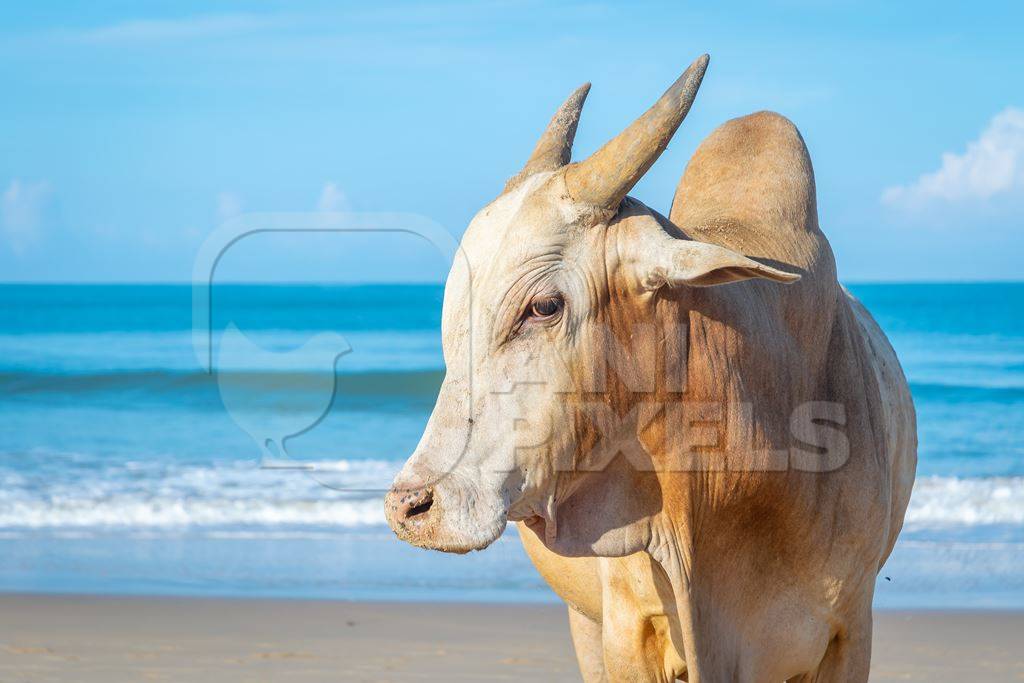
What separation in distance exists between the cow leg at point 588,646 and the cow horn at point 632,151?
2.08 m

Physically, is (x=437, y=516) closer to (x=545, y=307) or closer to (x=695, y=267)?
(x=545, y=307)

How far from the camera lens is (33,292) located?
59.6 metres

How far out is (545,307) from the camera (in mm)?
2725

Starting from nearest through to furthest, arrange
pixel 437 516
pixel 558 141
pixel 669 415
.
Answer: pixel 437 516 < pixel 669 415 < pixel 558 141

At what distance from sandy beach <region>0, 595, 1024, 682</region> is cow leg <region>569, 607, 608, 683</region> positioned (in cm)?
210

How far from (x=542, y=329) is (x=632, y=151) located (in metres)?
0.40

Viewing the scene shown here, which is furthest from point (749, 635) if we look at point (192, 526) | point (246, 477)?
point (246, 477)

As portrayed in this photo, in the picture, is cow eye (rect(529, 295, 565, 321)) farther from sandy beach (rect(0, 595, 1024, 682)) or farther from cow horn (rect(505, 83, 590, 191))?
sandy beach (rect(0, 595, 1024, 682))

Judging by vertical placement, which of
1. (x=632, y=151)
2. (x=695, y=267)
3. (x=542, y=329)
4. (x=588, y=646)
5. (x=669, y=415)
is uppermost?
(x=632, y=151)

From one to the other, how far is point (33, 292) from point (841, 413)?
198ft

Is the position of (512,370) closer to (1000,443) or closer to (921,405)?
(1000,443)

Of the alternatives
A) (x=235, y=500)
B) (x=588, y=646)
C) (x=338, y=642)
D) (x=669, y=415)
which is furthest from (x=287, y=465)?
(x=669, y=415)

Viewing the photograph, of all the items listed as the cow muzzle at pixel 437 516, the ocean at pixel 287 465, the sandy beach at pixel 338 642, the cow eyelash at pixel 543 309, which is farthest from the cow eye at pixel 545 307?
the ocean at pixel 287 465

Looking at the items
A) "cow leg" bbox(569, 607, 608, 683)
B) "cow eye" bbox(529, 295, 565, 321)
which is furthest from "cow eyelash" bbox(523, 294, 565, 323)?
"cow leg" bbox(569, 607, 608, 683)
